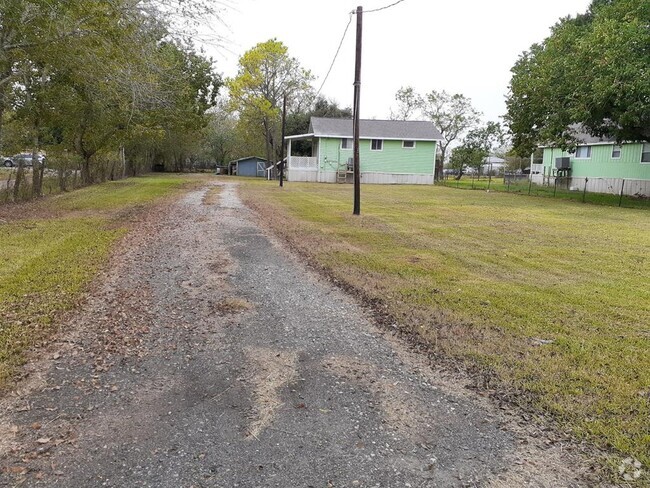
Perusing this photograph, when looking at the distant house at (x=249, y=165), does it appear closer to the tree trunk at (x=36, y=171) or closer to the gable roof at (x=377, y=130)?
the gable roof at (x=377, y=130)

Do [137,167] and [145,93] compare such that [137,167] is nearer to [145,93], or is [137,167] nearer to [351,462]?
[145,93]

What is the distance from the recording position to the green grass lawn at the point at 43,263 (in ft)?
13.7

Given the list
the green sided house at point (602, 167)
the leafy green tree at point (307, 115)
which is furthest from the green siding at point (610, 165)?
the leafy green tree at point (307, 115)

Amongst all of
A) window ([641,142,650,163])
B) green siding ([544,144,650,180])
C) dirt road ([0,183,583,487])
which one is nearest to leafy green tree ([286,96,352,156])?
green siding ([544,144,650,180])

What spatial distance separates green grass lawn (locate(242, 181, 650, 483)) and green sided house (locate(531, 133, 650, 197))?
1615cm

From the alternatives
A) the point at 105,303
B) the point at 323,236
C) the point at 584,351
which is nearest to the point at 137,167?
the point at 323,236

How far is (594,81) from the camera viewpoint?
56.5ft

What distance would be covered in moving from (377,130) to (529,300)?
109ft

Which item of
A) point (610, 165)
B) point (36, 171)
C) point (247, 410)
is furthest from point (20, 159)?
point (610, 165)

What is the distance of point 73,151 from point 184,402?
2348 cm

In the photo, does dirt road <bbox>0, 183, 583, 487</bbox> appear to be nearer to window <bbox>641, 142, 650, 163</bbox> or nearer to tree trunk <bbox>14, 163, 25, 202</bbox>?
tree trunk <bbox>14, 163, 25, 202</bbox>

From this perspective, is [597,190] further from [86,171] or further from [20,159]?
[20,159]

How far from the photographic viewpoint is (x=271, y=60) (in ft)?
138

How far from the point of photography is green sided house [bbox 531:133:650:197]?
2570cm
